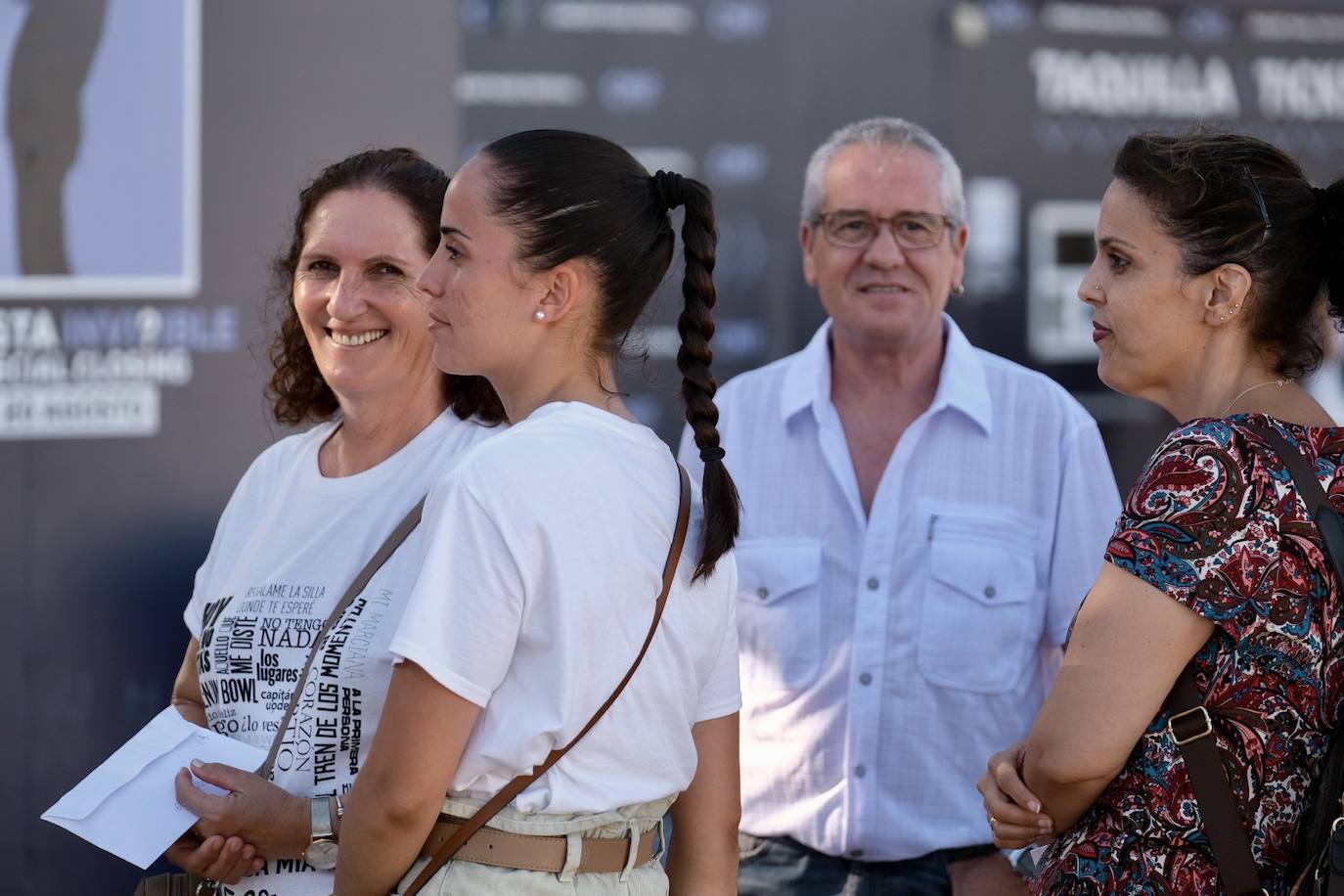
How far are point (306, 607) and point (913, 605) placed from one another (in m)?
1.05

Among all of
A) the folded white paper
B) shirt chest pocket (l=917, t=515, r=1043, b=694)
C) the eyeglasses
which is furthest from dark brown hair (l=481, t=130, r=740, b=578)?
the eyeglasses

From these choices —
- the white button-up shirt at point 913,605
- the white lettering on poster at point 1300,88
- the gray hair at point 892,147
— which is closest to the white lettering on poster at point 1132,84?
the white lettering on poster at point 1300,88

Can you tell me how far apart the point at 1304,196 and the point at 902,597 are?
0.98m

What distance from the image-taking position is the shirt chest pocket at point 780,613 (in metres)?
2.56

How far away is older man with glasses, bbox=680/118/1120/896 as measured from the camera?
2479 mm

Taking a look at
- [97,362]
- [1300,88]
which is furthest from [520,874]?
[1300,88]

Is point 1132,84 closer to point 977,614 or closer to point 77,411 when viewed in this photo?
point 977,614

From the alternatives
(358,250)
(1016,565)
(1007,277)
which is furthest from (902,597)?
(1007,277)

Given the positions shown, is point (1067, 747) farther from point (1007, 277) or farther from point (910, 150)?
point (1007, 277)

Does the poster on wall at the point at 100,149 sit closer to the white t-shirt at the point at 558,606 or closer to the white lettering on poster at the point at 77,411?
the white lettering on poster at the point at 77,411

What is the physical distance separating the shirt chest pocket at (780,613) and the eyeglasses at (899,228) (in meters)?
0.59

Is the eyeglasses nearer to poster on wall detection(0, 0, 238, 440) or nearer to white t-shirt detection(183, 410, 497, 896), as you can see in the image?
white t-shirt detection(183, 410, 497, 896)

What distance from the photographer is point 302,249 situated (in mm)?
2340

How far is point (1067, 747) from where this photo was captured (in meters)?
1.72
